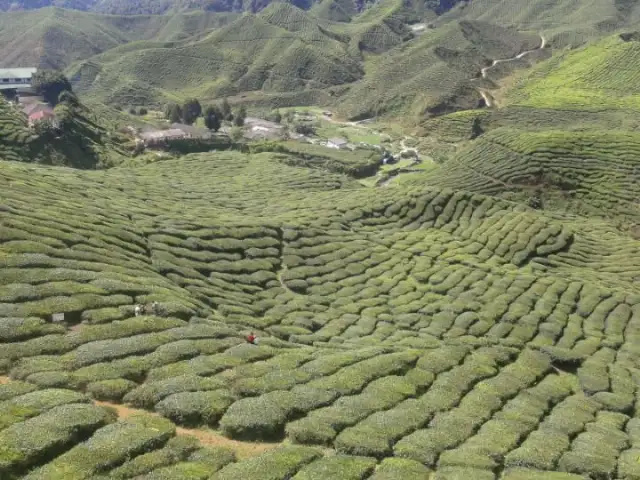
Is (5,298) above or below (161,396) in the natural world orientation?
above

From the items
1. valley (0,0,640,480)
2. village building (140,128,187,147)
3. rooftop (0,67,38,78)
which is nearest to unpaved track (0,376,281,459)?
valley (0,0,640,480)

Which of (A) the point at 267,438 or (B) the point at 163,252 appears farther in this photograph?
(B) the point at 163,252

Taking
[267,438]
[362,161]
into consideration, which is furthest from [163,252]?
[362,161]

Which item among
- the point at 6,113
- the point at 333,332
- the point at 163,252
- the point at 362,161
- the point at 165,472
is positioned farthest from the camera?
the point at 362,161

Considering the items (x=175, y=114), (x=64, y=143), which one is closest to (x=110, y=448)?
(x=64, y=143)

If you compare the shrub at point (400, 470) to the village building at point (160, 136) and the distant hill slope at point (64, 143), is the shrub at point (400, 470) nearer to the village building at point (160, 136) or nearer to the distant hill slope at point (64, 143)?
the distant hill slope at point (64, 143)

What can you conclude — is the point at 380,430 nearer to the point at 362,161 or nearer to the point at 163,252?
the point at 163,252

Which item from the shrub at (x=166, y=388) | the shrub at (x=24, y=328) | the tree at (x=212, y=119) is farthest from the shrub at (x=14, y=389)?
the tree at (x=212, y=119)
